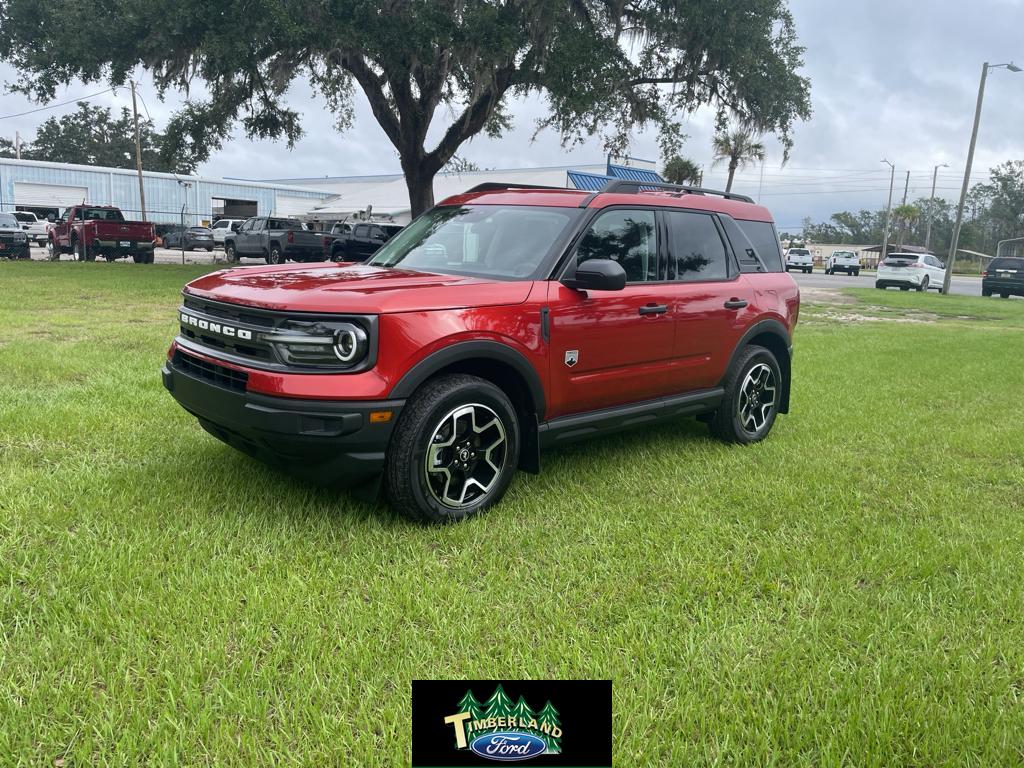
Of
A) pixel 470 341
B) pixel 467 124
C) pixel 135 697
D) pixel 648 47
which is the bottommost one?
pixel 135 697

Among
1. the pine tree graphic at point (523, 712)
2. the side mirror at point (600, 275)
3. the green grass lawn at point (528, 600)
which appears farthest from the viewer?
the side mirror at point (600, 275)

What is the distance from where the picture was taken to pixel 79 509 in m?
3.66

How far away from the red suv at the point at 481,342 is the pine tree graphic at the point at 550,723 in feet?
5.17

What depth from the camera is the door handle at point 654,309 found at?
4.62 meters

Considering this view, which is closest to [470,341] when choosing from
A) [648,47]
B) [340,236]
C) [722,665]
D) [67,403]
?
[722,665]

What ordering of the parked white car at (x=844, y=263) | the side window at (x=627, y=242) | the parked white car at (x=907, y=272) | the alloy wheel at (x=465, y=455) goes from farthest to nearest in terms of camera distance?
1. the parked white car at (x=844, y=263)
2. the parked white car at (x=907, y=272)
3. the side window at (x=627, y=242)
4. the alloy wheel at (x=465, y=455)

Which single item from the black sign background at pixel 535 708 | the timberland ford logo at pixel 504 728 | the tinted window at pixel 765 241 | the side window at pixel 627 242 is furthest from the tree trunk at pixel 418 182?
the timberland ford logo at pixel 504 728

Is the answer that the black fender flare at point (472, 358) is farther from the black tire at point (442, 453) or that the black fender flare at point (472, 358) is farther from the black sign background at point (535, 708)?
the black sign background at point (535, 708)

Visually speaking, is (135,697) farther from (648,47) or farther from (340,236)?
(340,236)

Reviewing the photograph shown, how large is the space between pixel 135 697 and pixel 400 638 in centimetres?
85

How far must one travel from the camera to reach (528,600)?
3.05 metres

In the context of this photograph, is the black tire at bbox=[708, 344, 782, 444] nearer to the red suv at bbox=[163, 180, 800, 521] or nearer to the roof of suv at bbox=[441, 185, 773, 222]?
the red suv at bbox=[163, 180, 800, 521]

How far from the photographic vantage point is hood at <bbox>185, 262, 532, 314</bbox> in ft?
11.3

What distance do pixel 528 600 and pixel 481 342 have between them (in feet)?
4.29
